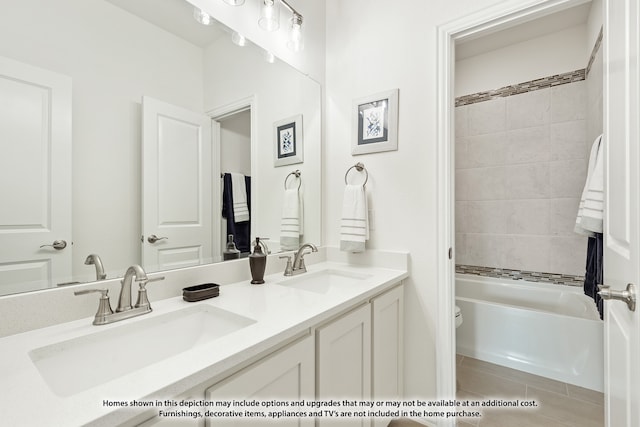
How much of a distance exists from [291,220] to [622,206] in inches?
53.3

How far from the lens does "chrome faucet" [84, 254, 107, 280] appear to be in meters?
0.92

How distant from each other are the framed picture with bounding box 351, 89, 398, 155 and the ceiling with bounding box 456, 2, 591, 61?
2.73 ft

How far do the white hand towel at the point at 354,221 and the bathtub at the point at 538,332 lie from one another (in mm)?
1187

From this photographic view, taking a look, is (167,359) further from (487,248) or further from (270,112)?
(487,248)

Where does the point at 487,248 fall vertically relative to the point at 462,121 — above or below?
below

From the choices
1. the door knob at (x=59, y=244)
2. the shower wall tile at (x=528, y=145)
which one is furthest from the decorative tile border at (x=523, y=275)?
the door knob at (x=59, y=244)

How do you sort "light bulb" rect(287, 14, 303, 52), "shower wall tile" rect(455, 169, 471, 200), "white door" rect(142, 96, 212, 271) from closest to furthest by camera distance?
"white door" rect(142, 96, 212, 271) < "light bulb" rect(287, 14, 303, 52) < "shower wall tile" rect(455, 169, 471, 200)

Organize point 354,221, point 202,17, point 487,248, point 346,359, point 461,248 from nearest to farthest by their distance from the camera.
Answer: point 346,359 < point 202,17 < point 354,221 < point 487,248 < point 461,248

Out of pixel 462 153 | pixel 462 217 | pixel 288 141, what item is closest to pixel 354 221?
pixel 288 141

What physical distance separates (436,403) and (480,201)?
6.11 feet

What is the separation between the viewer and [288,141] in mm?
1670

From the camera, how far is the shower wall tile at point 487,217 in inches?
101

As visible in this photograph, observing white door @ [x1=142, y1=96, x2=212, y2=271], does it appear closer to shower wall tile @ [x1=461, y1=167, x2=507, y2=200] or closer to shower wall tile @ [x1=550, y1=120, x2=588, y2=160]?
shower wall tile @ [x1=461, y1=167, x2=507, y2=200]

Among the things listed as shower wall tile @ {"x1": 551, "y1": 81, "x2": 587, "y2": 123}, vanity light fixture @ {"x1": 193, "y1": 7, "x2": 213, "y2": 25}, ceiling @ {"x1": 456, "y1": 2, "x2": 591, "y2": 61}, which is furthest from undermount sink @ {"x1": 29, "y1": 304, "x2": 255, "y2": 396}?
shower wall tile @ {"x1": 551, "y1": 81, "x2": 587, "y2": 123}
